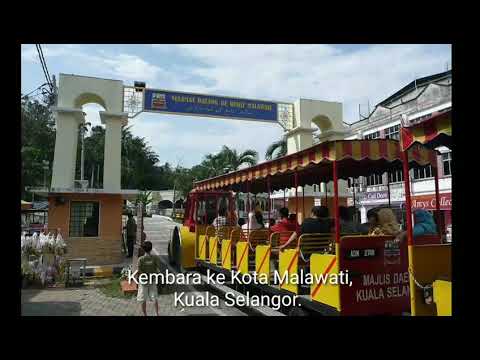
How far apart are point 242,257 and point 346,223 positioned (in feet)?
6.94

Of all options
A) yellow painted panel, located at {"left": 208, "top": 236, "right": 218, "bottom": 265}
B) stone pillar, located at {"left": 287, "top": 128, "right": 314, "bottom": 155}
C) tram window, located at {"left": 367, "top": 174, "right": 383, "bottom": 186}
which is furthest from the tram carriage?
tram window, located at {"left": 367, "top": 174, "right": 383, "bottom": 186}

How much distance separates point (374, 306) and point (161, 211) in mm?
53888

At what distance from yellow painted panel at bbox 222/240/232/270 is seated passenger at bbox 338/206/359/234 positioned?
2484 mm

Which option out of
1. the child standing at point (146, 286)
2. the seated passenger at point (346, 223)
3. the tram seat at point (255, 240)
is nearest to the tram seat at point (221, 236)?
the tram seat at point (255, 240)

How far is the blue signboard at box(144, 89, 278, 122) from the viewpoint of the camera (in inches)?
501

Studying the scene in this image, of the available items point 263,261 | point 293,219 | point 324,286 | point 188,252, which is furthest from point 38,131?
point 324,286

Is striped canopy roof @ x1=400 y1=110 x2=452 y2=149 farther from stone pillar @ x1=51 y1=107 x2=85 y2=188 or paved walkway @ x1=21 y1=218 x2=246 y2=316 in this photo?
stone pillar @ x1=51 y1=107 x2=85 y2=188

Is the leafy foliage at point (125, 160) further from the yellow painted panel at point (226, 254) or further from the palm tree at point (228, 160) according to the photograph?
the yellow painted panel at point (226, 254)

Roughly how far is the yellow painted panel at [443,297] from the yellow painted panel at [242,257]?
3.56 meters

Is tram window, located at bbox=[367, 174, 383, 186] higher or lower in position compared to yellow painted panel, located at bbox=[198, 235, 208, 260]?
higher

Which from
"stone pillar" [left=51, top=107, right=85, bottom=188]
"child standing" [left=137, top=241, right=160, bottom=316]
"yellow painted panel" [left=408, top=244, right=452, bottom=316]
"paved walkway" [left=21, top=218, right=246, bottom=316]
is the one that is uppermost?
"stone pillar" [left=51, top=107, right=85, bottom=188]

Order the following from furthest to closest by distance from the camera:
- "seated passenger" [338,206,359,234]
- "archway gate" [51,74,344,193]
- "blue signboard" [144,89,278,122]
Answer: "blue signboard" [144,89,278,122] < "archway gate" [51,74,344,193] < "seated passenger" [338,206,359,234]

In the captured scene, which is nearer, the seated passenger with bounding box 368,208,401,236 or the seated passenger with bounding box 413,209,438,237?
the seated passenger with bounding box 413,209,438,237

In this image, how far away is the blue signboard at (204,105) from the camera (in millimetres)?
12719
